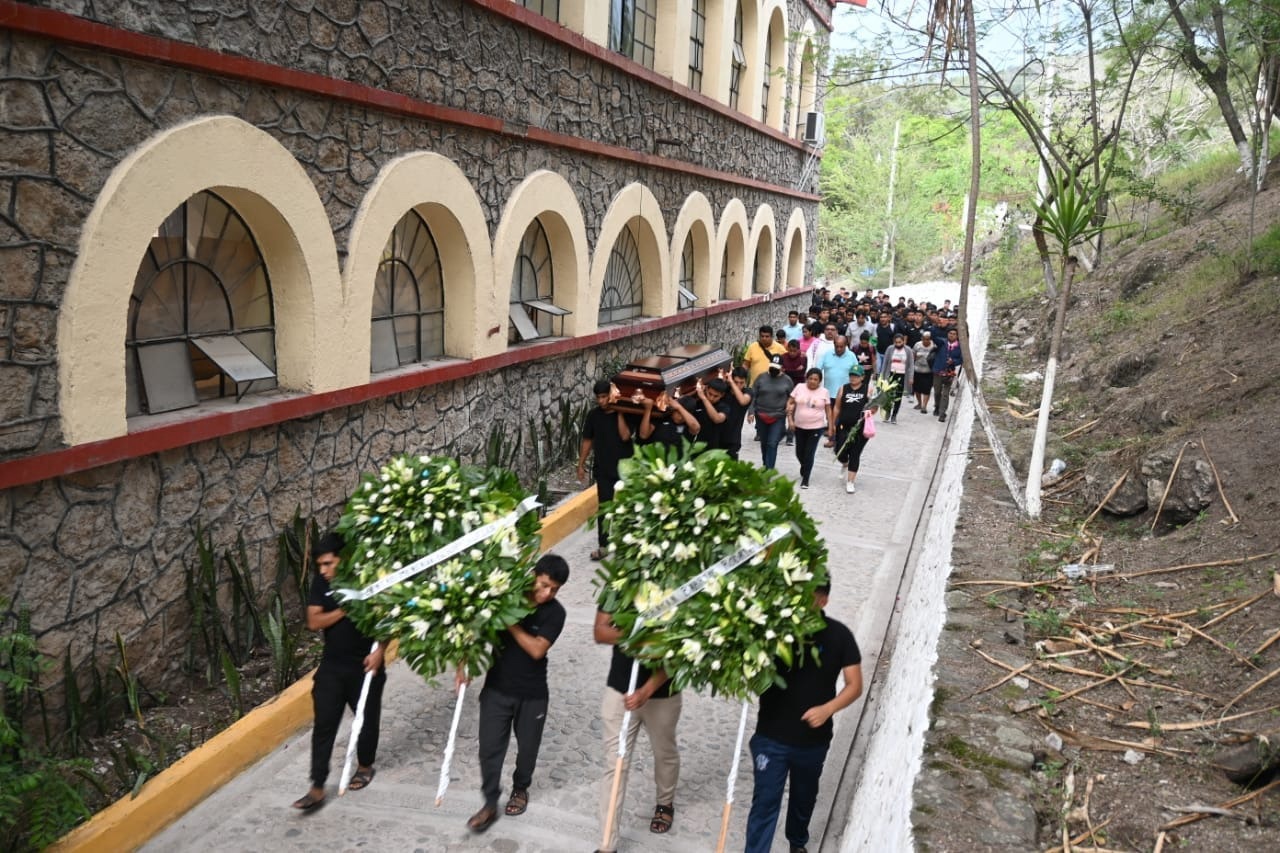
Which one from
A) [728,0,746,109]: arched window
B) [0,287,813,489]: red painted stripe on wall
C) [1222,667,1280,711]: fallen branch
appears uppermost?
[728,0,746,109]: arched window

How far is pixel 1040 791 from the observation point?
3.97 metres

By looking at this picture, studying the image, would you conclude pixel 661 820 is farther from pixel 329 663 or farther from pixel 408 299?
pixel 408 299

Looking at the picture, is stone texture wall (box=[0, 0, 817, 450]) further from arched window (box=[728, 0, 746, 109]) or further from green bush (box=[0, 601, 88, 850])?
arched window (box=[728, 0, 746, 109])

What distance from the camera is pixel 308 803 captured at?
195 inches

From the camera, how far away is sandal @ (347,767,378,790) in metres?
5.21

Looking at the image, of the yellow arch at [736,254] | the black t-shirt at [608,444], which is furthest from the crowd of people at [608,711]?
the yellow arch at [736,254]

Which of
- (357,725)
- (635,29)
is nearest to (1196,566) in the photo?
(357,725)

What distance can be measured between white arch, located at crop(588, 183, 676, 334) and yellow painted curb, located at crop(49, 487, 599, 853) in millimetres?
6562

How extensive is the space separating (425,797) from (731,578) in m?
2.16

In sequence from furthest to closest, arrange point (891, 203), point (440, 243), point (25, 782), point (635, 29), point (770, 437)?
point (891, 203) → point (635, 29) → point (770, 437) → point (440, 243) → point (25, 782)

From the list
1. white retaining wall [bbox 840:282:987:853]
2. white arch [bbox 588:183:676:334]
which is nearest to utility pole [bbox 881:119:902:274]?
white arch [bbox 588:183:676:334]

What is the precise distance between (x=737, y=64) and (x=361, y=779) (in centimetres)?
1503

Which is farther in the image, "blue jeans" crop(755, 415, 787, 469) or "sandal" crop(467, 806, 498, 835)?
"blue jeans" crop(755, 415, 787, 469)

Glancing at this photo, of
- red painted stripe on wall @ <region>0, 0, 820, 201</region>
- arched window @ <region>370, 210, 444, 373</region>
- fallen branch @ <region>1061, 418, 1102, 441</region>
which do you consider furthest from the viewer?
fallen branch @ <region>1061, 418, 1102, 441</region>
